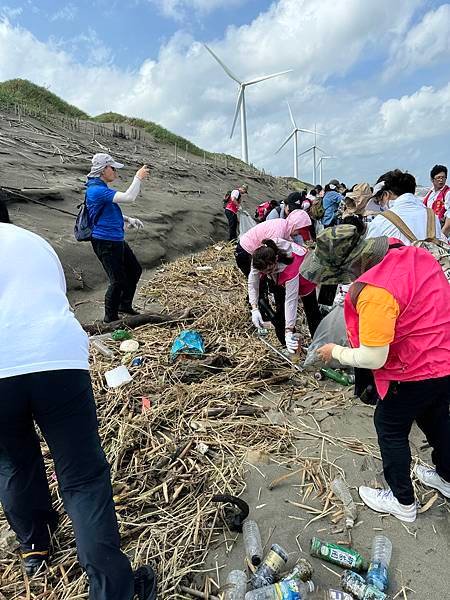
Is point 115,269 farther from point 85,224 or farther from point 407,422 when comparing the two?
point 407,422

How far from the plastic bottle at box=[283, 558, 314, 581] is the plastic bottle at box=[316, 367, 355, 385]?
6.58 feet

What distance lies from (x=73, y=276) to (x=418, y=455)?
5223 mm

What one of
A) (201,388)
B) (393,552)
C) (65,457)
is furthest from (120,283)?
(393,552)

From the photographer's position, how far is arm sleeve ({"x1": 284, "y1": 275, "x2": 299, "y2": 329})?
414 cm

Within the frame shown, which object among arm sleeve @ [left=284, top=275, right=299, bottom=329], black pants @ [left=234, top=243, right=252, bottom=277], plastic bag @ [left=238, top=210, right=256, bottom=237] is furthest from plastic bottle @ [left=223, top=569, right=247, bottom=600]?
plastic bag @ [left=238, top=210, right=256, bottom=237]

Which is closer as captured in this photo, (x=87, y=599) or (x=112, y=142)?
(x=87, y=599)

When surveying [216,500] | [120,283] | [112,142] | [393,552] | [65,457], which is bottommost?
[393,552]

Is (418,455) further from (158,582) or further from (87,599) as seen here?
(87,599)

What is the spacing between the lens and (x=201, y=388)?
3.70m

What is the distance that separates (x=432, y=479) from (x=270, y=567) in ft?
3.81

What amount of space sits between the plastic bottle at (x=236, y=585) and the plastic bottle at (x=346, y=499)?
66 centimetres

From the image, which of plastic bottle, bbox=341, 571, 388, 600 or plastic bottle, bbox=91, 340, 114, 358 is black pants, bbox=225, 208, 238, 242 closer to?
plastic bottle, bbox=91, 340, 114, 358

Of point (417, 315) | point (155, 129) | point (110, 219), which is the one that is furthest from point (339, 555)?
point (155, 129)

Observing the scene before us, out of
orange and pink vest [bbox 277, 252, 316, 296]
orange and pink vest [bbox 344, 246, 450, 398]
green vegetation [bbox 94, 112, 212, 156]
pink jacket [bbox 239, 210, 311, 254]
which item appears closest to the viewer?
orange and pink vest [bbox 344, 246, 450, 398]
